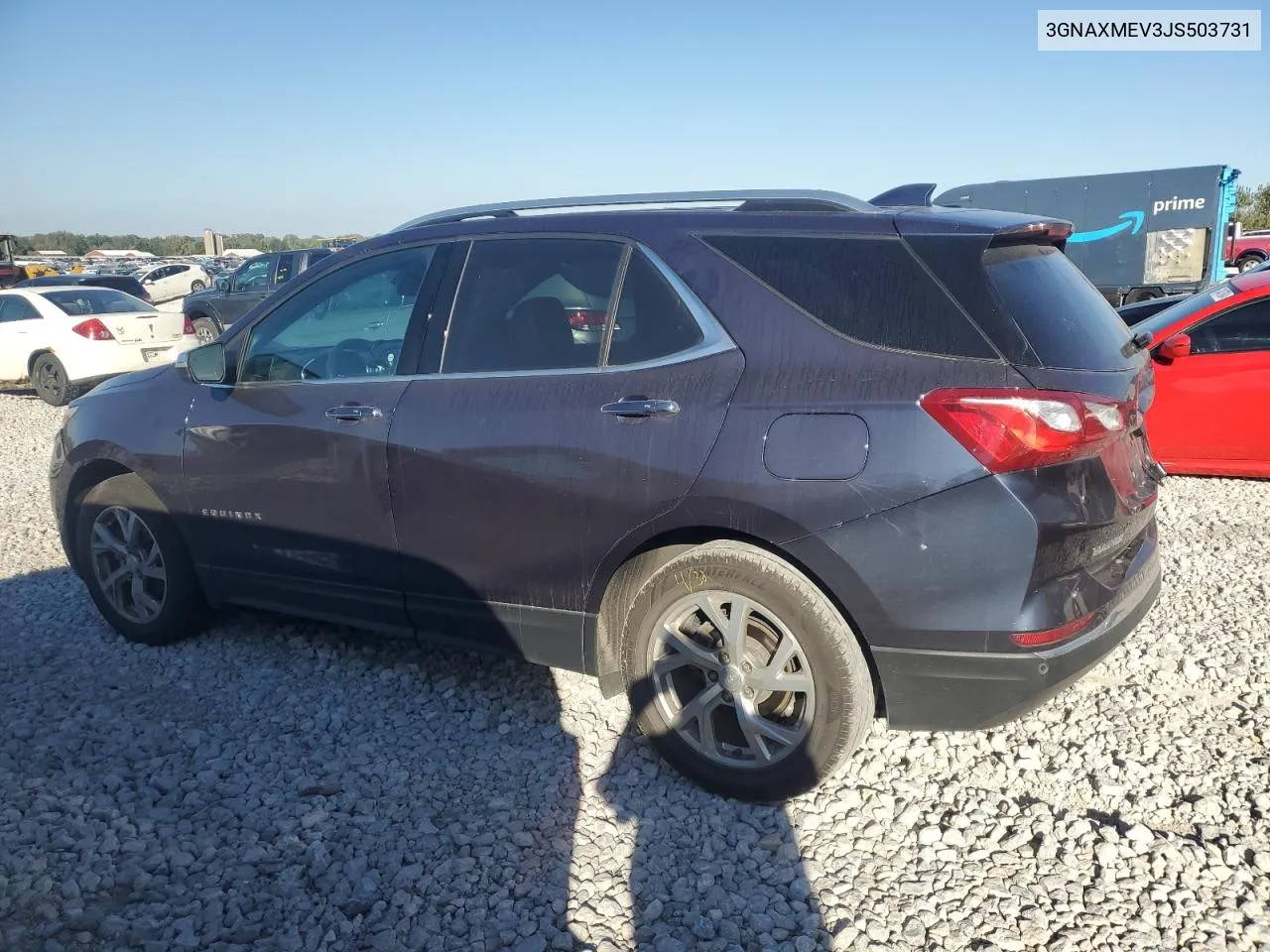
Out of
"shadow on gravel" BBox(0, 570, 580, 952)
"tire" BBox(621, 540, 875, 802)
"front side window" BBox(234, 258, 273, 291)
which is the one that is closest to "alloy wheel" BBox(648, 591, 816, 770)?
"tire" BBox(621, 540, 875, 802)

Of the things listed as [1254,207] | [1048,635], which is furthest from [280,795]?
[1254,207]

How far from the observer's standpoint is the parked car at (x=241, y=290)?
742 inches

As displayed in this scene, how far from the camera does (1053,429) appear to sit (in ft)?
8.59

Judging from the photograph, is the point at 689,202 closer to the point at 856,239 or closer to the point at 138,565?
the point at 856,239

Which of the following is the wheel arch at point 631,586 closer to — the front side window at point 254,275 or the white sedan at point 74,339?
the white sedan at point 74,339

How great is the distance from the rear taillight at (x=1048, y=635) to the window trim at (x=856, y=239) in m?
0.75

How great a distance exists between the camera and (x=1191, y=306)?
6.51 metres

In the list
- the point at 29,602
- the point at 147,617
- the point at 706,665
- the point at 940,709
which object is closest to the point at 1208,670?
the point at 940,709

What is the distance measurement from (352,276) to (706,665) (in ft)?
7.02

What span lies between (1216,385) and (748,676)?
485cm

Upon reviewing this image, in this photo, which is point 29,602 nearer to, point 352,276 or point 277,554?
point 277,554

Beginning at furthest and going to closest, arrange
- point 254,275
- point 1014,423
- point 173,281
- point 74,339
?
point 173,281 < point 254,275 < point 74,339 < point 1014,423

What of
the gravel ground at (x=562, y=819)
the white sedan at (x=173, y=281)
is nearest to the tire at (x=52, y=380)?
the gravel ground at (x=562, y=819)

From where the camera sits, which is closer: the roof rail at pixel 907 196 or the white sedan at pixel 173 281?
the roof rail at pixel 907 196
